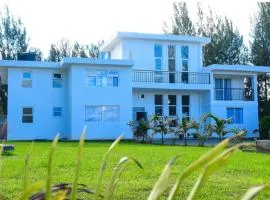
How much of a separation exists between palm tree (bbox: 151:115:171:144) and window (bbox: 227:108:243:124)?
6.67 m

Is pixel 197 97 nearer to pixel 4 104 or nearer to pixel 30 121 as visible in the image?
pixel 30 121

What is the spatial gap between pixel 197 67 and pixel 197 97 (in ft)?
6.46

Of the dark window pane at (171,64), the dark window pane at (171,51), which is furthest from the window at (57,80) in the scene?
the dark window pane at (171,51)

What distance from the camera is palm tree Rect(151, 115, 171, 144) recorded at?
2520 centimetres

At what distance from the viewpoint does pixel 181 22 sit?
45.0 metres

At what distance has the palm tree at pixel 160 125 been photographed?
2520 centimetres

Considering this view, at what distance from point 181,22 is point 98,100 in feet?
65.3

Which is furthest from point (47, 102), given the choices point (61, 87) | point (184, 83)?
point (184, 83)

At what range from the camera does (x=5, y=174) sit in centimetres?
775

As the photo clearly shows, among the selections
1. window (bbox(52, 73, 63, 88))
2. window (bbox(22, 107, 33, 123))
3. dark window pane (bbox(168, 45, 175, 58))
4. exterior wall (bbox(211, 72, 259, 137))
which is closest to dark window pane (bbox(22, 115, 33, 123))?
window (bbox(22, 107, 33, 123))

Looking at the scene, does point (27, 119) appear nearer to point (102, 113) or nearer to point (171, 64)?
point (102, 113)

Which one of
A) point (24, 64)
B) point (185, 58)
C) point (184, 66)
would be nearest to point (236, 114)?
point (184, 66)

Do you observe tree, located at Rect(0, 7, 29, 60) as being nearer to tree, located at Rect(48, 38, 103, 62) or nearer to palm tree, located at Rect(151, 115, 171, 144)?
tree, located at Rect(48, 38, 103, 62)

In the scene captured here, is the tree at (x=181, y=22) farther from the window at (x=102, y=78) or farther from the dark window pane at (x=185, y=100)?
the window at (x=102, y=78)
